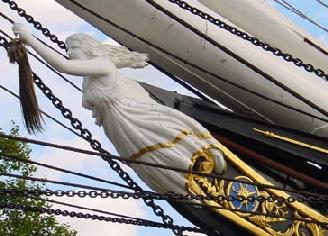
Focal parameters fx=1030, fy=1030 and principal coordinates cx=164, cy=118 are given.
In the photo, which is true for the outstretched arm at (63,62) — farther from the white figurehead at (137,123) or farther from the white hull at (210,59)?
the white hull at (210,59)

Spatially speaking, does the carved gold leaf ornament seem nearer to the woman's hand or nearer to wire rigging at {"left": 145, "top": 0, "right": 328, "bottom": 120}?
wire rigging at {"left": 145, "top": 0, "right": 328, "bottom": 120}

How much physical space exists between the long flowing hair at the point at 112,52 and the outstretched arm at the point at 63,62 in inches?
2.0

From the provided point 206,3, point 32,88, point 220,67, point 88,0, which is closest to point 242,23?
point 206,3

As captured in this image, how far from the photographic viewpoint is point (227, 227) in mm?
3877

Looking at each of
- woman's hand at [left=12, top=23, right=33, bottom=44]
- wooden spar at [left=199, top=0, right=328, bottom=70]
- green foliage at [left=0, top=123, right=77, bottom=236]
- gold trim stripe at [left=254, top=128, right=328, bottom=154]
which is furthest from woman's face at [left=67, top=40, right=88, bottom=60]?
green foliage at [left=0, top=123, right=77, bottom=236]

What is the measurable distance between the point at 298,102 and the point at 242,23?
1.71ft

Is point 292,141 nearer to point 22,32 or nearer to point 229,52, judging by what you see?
point 229,52

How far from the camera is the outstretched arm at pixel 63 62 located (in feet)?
11.6

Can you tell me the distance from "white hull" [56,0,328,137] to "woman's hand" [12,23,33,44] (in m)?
0.51

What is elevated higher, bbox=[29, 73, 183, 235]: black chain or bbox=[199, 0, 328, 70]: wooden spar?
bbox=[199, 0, 328, 70]: wooden spar

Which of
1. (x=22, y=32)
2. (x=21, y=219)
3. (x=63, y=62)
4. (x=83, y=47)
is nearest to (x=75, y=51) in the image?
(x=83, y=47)

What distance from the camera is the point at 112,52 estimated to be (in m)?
3.90

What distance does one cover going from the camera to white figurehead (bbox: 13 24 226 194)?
3768 millimetres

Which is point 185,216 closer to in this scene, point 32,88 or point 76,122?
point 76,122
